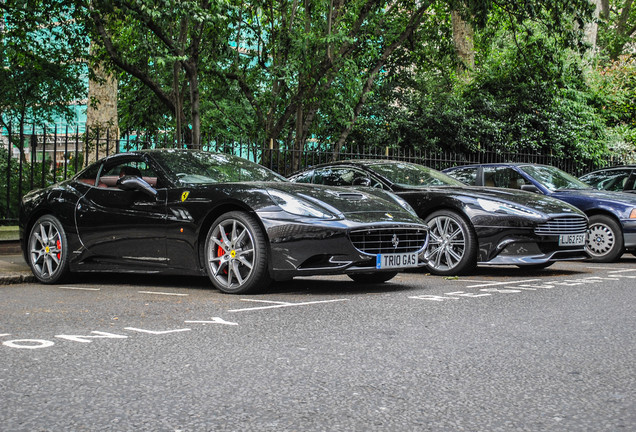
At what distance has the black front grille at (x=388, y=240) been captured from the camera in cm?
721

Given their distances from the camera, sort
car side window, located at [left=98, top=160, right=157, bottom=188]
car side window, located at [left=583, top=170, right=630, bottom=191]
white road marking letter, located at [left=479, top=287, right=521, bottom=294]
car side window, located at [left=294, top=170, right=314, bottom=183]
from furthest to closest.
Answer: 1. car side window, located at [left=583, top=170, right=630, bottom=191]
2. car side window, located at [left=294, top=170, right=314, bottom=183]
3. car side window, located at [left=98, top=160, right=157, bottom=188]
4. white road marking letter, located at [left=479, top=287, right=521, bottom=294]

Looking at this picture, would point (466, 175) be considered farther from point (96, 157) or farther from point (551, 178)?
point (96, 157)

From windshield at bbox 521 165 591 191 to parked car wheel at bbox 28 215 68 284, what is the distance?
7091 millimetres

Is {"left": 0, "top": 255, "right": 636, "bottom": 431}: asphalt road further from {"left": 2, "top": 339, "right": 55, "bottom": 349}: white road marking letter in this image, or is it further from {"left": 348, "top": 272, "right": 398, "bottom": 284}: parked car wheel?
{"left": 348, "top": 272, "right": 398, "bottom": 284}: parked car wheel

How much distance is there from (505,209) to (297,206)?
120 inches

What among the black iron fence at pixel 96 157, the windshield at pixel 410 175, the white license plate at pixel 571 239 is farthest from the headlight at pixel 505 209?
the black iron fence at pixel 96 157

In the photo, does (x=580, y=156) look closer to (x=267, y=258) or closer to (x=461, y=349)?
(x=267, y=258)

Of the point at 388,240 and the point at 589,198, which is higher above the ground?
the point at 589,198

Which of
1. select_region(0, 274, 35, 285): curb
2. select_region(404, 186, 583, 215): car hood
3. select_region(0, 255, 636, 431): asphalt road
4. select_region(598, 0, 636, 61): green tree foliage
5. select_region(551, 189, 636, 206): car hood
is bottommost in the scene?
select_region(0, 255, 636, 431): asphalt road

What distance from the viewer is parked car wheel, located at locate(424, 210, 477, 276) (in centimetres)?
916

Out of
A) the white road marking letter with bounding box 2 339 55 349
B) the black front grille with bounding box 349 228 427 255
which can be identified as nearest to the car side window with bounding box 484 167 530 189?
the black front grille with bounding box 349 228 427 255

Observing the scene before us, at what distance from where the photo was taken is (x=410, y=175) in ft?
34.6

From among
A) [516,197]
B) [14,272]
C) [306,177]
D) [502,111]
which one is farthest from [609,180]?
[14,272]

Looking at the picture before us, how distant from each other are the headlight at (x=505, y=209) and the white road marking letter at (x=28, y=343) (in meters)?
5.66
